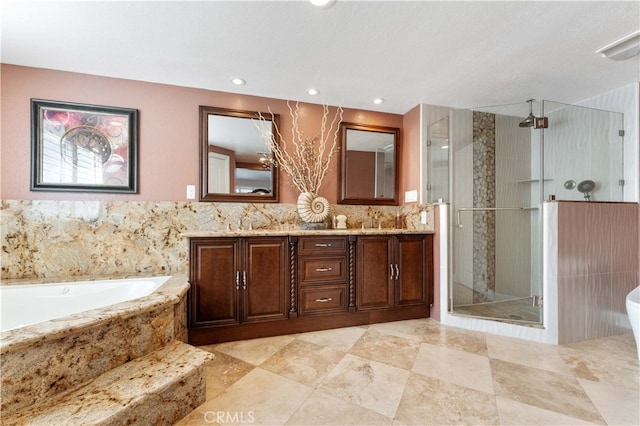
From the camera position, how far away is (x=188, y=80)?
7.79 ft

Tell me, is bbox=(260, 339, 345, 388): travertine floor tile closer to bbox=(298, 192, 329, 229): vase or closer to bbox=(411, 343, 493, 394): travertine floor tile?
bbox=(411, 343, 493, 394): travertine floor tile

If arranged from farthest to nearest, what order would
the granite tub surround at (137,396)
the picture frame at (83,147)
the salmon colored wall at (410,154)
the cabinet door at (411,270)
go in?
1. the salmon colored wall at (410,154)
2. the cabinet door at (411,270)
3. the picture frame at (83,147)
4. the granite tub surround at (137,396)

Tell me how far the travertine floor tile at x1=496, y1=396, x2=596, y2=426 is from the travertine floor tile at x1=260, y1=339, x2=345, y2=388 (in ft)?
3.21

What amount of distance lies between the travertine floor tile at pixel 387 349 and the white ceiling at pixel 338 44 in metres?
2.27

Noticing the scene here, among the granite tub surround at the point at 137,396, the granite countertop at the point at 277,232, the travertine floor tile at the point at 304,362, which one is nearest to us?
the granite tub surround at the point at 137,396

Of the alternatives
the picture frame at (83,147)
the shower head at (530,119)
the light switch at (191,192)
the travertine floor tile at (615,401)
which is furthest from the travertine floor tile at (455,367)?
the picture frame at (83,147)

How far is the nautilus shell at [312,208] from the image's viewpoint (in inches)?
103

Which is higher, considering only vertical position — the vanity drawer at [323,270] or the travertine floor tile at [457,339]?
the vanity drawer at [323,270]

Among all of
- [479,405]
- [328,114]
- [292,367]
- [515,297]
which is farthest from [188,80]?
[515,297]

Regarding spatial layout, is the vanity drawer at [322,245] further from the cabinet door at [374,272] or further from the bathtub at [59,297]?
the bathtub at [59,297]

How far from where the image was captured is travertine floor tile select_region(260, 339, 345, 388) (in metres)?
1.67

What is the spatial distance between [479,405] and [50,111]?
3770mm

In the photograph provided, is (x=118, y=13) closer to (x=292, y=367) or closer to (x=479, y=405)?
(x=292, y=367)

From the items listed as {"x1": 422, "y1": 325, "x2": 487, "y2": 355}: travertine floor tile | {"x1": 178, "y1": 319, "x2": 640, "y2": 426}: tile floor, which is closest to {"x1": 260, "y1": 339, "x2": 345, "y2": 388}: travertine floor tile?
{"x1": 178, "y1": 319, "x2": 640, "y2": 426}: tile floor
